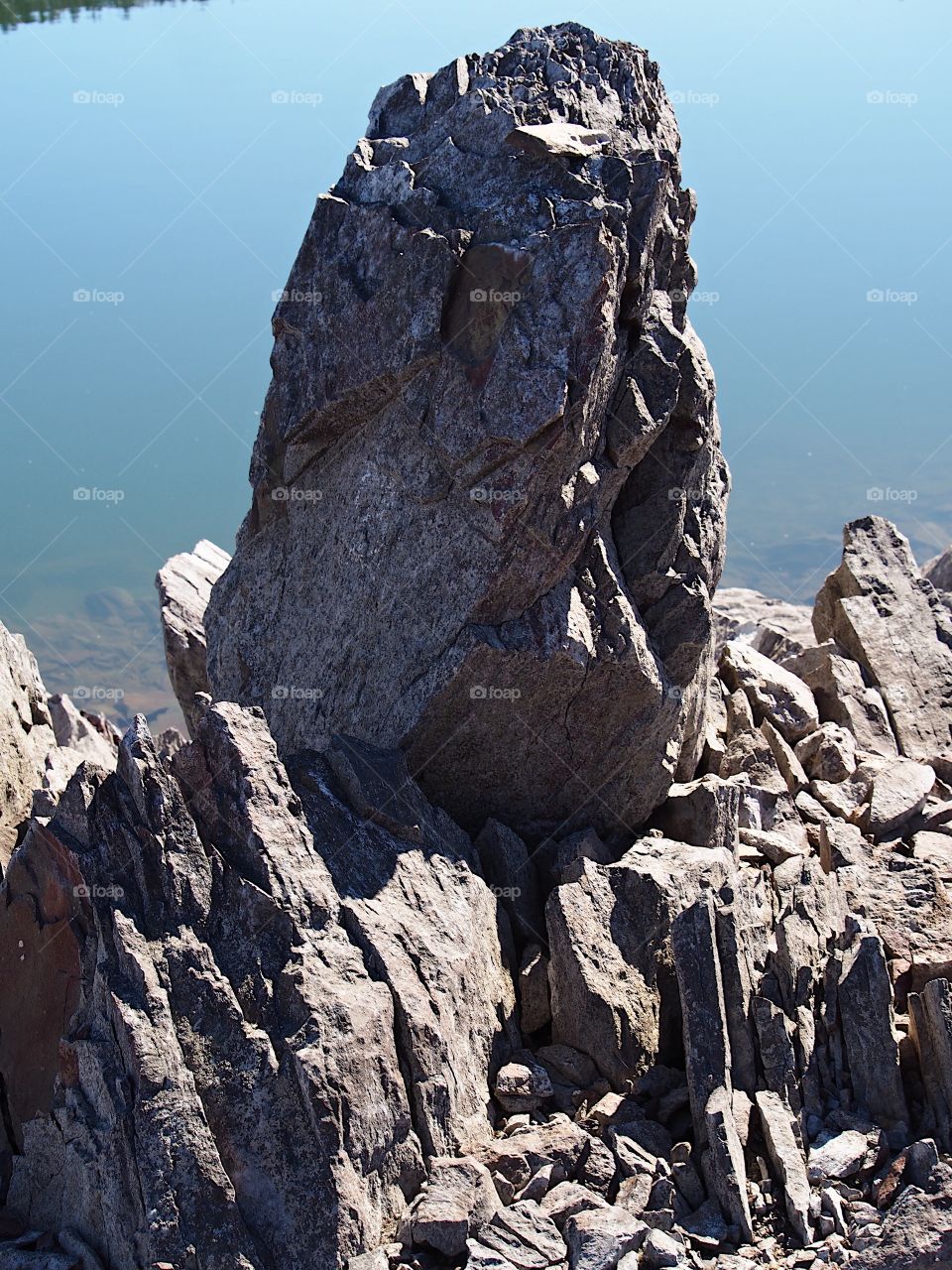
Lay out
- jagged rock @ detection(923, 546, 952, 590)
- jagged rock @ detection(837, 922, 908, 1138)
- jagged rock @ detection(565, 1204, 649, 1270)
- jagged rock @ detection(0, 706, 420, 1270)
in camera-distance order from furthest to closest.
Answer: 1. jagged rock @ detection(923, 546, 952, 590)
2. jagged rock @ detection(837, 922, 908, 1138)
3. jagged rock @ detection(0, 706, 420, 1270)
4. jagged rock @ detection(565, 1204, 649, 1270)

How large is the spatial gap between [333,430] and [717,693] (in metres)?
5.29

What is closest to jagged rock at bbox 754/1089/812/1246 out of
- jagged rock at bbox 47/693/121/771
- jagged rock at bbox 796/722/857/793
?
jagged rock at bbox 796/722/857/793

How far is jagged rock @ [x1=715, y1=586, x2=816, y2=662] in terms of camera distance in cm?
1866

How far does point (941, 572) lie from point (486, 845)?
557 inches

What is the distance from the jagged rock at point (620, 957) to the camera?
988 cm

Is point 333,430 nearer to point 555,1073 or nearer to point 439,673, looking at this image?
point 439,673

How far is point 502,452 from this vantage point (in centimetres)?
1091

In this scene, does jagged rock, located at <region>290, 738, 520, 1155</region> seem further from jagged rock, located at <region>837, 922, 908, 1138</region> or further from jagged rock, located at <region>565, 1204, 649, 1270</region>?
jagged rock, located at <region>837, 922, 908, 1138</region>

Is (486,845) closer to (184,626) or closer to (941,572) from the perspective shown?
(184,626)

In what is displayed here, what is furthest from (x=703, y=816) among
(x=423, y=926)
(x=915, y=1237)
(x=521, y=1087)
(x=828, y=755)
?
(x=915, y=1237)

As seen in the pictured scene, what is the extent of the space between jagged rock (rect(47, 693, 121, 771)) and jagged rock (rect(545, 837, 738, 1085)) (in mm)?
8042

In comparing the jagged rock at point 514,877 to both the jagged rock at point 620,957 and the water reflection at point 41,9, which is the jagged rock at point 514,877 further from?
the water reflection at point 41,9

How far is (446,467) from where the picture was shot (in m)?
11.2

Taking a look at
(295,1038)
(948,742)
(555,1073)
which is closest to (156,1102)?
(295,1038)
